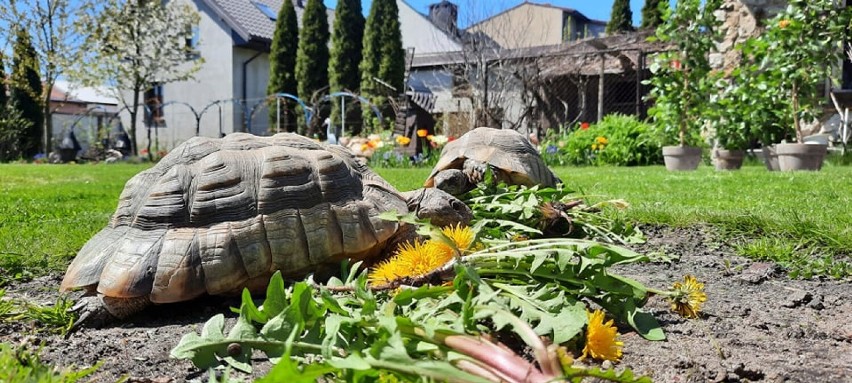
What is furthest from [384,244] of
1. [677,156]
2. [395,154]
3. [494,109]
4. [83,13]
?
[83,13]

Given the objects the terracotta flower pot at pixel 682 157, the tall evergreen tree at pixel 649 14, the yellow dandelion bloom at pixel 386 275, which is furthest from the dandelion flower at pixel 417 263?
the tall evergreen tree at pixel 649 14

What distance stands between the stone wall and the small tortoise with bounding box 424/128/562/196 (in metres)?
9.27

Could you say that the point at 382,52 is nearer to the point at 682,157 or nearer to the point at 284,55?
the point at 284,55

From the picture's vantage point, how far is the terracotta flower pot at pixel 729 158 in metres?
9.38

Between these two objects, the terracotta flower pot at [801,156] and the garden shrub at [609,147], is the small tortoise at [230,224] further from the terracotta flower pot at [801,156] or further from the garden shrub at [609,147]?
the garden shrub at [609,147]

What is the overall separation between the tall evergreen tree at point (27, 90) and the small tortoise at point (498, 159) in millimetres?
23417

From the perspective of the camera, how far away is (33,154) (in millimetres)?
24188

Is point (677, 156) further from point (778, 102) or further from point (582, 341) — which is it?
point (582, 341)

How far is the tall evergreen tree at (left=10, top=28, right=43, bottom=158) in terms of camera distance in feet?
74.9

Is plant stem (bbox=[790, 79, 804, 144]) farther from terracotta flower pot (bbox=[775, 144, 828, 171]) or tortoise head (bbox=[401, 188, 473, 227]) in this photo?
tortoise head (bbox=[401, 188, 473, 227])

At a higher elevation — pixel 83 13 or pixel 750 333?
pixel 83 13

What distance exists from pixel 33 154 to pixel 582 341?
2737 cm

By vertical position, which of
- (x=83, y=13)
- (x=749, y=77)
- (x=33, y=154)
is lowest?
(x=33, y=154)

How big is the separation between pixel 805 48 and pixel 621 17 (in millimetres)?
18031
